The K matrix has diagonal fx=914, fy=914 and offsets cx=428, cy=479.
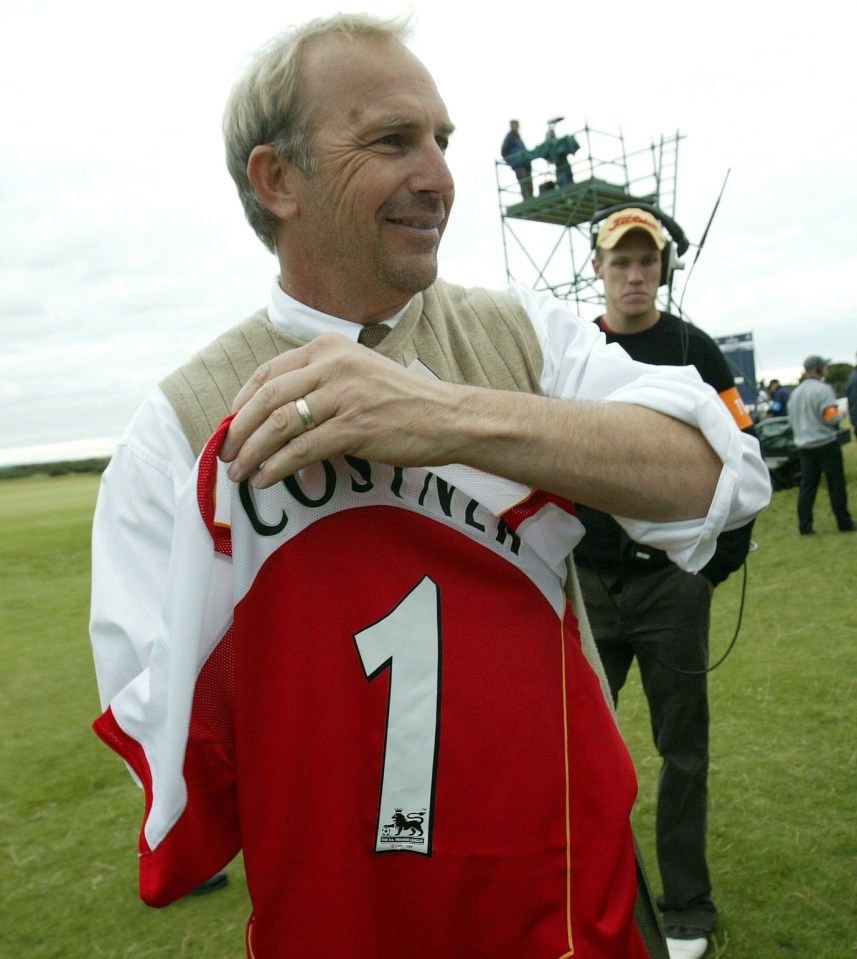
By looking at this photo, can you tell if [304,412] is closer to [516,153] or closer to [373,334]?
[373,334]

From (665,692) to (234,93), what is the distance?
2.32 m

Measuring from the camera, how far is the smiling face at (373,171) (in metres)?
1.34

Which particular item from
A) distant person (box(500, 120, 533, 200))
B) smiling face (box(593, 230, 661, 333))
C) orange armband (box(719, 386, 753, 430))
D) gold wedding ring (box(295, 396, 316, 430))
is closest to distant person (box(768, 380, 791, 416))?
distant person (box(500, 120, 533, 200))

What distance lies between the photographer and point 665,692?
9.94 ft

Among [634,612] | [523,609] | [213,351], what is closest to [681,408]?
[523,609]

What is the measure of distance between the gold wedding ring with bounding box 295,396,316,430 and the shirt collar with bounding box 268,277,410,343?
311 millimetres

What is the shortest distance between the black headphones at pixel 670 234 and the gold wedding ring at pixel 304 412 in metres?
2.62

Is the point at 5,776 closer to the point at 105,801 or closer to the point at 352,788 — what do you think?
the point at 105,801

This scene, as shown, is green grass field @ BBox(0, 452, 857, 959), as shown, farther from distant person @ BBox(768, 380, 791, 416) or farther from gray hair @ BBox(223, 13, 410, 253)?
distant person @ BBox(768, 380, 791, 416)

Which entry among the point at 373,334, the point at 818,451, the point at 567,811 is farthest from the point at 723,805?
the point at 818,451

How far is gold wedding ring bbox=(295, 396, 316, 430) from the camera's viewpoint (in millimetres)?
1097

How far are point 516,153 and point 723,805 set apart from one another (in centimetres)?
1326

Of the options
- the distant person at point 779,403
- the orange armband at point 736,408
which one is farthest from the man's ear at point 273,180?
the distant person at point 779,403

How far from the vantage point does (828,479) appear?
395 inches
